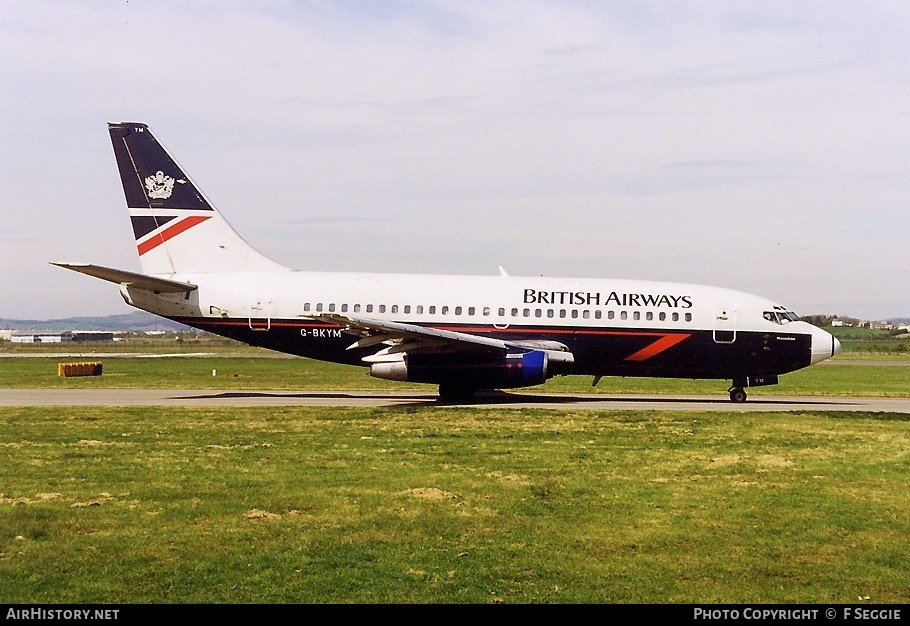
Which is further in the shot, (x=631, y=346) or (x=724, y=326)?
(x=724, y=326)

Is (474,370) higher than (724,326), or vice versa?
(724,326)

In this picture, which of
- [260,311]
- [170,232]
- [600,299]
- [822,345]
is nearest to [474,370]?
[600,299]

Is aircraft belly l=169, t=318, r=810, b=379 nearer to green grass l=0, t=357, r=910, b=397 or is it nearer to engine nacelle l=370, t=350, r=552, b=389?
engine nacelle l=370, t=350, r=552, b=389

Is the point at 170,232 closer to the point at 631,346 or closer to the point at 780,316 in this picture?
the point at 631,346

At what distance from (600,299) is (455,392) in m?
5.88

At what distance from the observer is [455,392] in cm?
2742

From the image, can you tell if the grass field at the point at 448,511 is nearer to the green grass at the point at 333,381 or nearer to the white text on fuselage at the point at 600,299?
the white text on fuselage at the point at 600,299

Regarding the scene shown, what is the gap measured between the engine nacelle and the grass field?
5136mm

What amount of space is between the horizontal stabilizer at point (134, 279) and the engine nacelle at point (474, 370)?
753 centimetres

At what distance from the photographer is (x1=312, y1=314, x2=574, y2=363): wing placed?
82.3ft

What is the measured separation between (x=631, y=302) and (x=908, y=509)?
16.5m

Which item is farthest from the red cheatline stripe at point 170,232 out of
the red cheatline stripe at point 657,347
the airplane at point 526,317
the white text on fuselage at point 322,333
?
the red cheatline stripe at point 657,347
